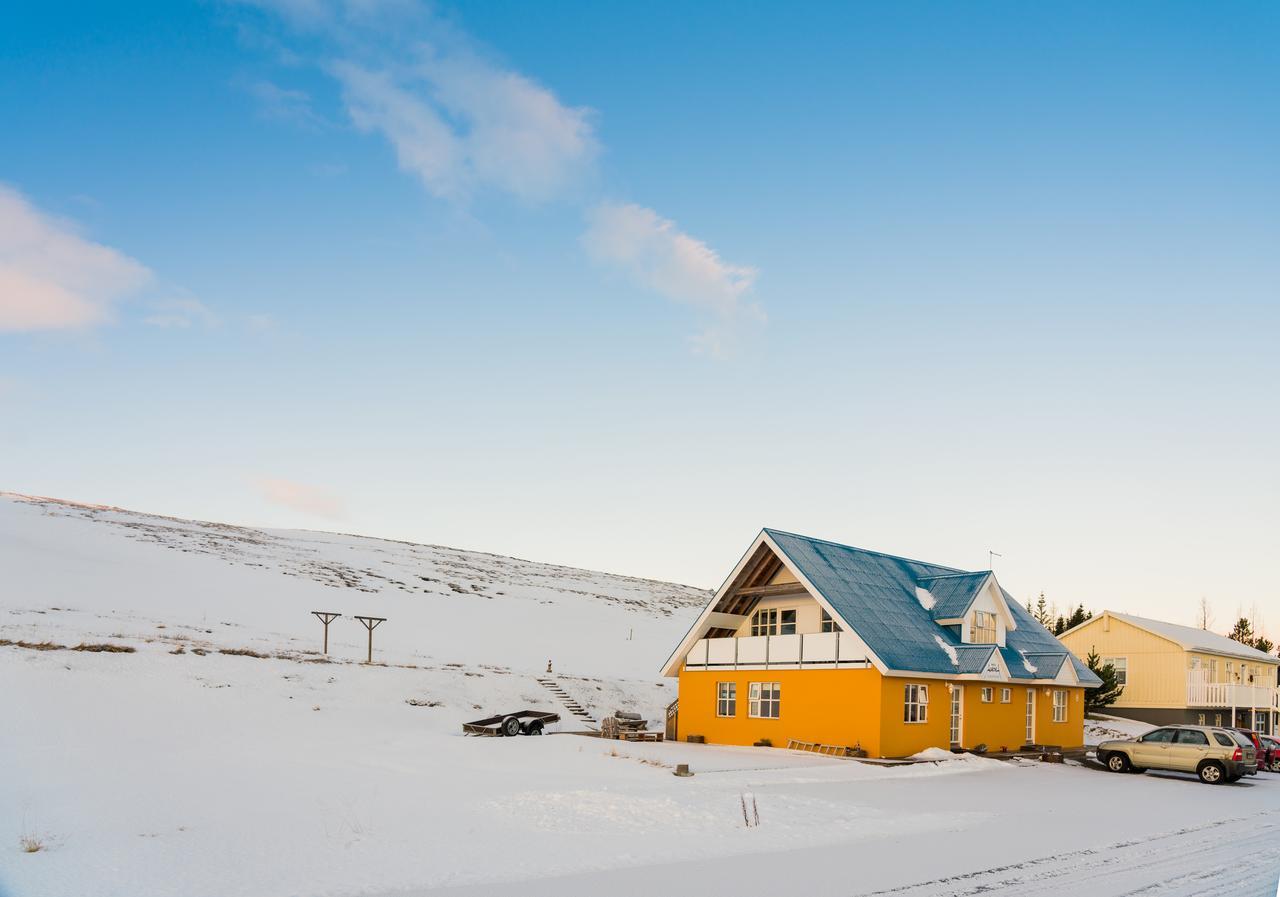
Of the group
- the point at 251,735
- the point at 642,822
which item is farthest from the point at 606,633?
the point at 642,822

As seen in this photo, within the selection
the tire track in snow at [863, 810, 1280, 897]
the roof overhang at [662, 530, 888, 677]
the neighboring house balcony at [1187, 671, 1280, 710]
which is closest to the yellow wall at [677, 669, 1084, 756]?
the roof overhang at [662, 530, 888, 677]

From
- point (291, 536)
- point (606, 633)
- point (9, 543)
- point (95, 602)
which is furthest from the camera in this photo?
point (291, 536)

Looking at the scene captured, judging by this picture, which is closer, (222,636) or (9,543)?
(222,636)

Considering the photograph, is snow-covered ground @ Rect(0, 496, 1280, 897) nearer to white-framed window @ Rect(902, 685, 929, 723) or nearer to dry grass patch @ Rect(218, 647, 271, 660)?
dry grass patch @ Rect(218, 647, 271, 660)

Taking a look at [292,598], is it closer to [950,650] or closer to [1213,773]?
[950,650]

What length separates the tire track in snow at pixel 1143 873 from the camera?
37.1ft

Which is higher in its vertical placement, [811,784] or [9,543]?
[9,543]

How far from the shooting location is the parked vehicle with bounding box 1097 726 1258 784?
27234mm

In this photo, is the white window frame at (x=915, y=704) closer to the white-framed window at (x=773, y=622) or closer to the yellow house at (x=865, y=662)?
the yellow house at (x=865, y=662)

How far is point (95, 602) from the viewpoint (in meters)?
43.9

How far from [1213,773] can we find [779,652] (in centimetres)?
1269

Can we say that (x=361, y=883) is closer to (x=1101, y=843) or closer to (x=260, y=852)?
(x=260, y=852)

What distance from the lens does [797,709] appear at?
32156 mm

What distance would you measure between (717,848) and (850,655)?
17.3 m
